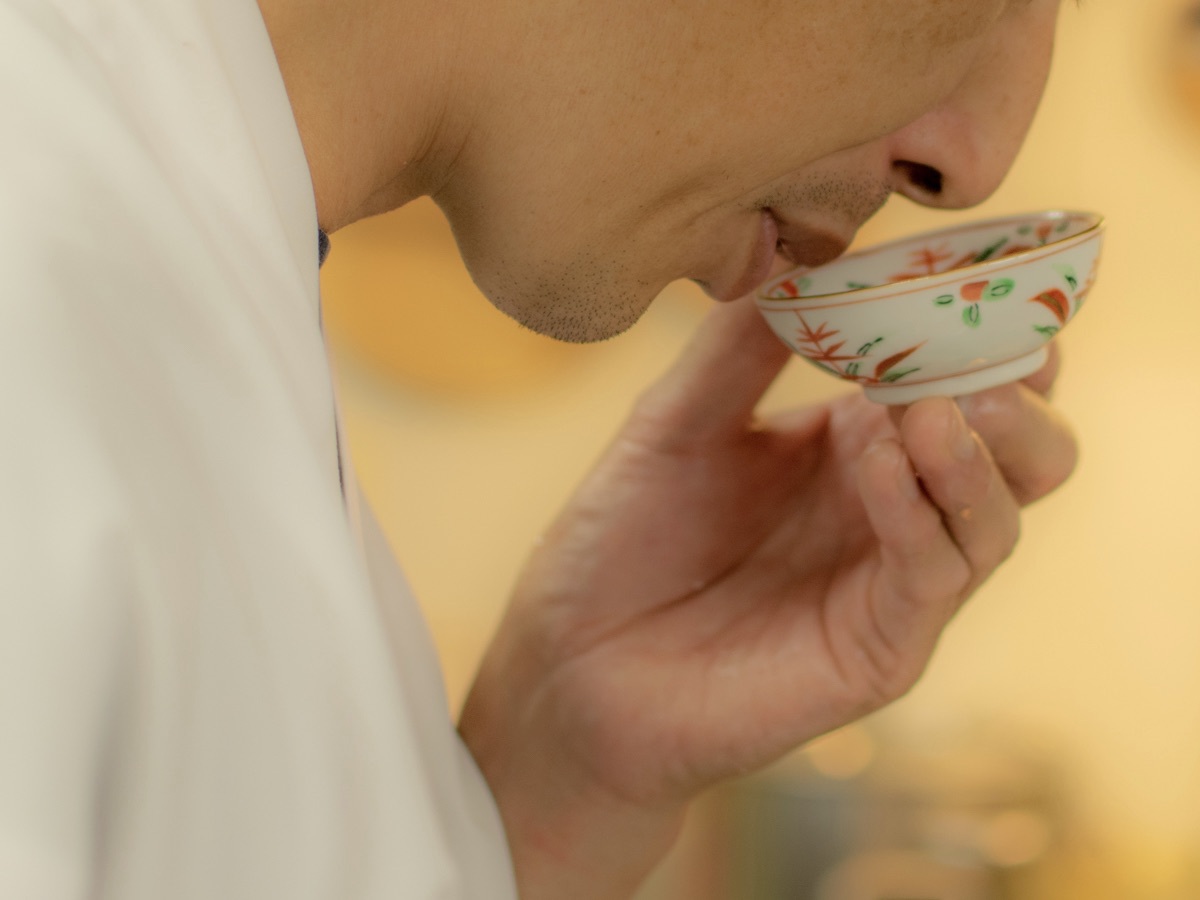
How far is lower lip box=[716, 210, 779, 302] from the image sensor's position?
877 mm

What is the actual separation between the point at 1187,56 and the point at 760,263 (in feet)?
4.23

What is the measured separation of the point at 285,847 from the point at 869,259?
73 cm

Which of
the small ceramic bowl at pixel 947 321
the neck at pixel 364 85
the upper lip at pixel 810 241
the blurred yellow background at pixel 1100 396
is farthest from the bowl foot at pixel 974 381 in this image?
the blurred yellow background at pixel 1100 396

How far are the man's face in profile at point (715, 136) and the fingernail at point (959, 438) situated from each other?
17 centimetres

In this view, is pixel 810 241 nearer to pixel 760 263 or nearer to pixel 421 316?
pixel 760 263

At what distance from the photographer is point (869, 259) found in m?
1.03

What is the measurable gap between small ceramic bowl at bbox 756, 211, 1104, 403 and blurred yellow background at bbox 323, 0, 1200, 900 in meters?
1.14

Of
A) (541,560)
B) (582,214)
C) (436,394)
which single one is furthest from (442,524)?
(582,214)

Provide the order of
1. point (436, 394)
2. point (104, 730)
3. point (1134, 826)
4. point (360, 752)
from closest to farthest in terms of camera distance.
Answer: point (104, 730), point (360, 752), point (1134, 826), point (436, 394)

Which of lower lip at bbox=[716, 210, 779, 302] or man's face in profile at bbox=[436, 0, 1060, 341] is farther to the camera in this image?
lower lip at bbox=[716, 210, 779, 302]

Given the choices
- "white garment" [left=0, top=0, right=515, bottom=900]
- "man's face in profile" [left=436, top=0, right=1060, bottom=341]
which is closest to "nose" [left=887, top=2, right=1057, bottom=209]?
"man's face in profile" [left=436, top=0, right=1060, bottom=341]

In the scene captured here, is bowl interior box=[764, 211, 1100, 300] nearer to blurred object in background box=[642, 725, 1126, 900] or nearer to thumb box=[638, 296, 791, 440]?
thumb box=[638, 296, 791, 440]

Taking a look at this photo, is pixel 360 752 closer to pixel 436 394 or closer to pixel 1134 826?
pixel 436 394

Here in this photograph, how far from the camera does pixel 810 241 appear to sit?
88cm
